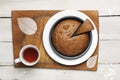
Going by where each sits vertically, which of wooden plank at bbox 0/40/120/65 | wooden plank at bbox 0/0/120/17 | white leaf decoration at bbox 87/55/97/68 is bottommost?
white leaf decoration at bbox 87/55/97/68

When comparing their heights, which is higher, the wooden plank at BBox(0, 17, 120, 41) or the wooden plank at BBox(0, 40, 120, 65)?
the wooden plank at BBox(0, 17, 120, 41)

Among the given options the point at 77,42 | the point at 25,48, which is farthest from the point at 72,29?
the point at 25,48

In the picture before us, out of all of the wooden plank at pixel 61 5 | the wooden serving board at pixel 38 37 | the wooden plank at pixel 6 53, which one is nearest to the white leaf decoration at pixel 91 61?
the wooden serving board at pixel 38 37

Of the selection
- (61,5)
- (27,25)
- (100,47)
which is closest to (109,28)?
(100,47)

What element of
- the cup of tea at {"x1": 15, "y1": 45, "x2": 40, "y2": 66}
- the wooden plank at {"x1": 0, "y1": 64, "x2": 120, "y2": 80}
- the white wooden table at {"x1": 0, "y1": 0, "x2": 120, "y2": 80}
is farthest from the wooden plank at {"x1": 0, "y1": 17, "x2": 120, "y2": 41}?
the cup of tea at {"x1": 15, "y1": 45, "x2": 40, "y2": 66}

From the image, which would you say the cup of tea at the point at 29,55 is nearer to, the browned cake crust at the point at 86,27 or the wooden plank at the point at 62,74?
the wooden plank at the point at 62,74

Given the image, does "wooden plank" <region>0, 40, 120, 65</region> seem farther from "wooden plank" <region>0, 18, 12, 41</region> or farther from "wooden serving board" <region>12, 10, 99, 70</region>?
"wooden plank" <region>0, 18, 12, 41</region>
